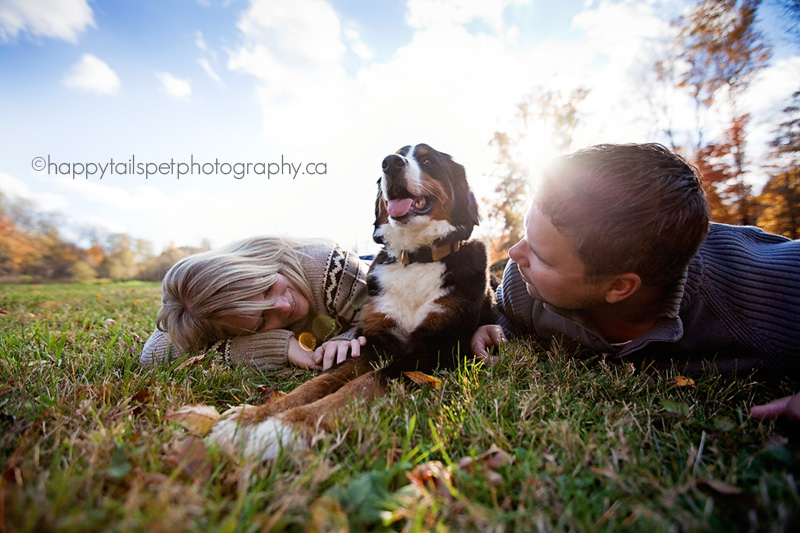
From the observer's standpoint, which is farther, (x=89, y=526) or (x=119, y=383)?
(x=119, y=383)

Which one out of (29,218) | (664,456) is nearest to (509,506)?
(664,456)

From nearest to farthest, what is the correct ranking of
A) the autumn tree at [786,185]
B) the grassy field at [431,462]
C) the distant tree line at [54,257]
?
the grassy field at [431,462] → the autumn tree at [786,185] → the distant tree line at [54,257]

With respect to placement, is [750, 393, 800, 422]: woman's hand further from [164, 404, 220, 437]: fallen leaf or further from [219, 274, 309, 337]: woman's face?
[219, 274, 309, 337]: woman's face

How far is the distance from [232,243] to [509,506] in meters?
3.28

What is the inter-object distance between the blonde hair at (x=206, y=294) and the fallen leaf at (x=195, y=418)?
1.29 meters

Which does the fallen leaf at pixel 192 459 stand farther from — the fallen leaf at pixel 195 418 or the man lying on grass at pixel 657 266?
the man lying on grass at pixel 657 266

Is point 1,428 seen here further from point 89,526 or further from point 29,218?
point 29,218

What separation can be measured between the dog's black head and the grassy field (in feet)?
3.93

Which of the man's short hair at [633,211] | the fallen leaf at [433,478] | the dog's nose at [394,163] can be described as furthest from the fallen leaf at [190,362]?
the man's short hair at [633,211]

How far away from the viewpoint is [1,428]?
141cm

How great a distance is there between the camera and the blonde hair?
9.30ft

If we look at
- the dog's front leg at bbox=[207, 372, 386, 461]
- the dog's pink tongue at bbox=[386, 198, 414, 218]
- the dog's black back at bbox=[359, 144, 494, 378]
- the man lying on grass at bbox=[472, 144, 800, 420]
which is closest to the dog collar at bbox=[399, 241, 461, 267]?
the dog's black back at bbox=[359, 144, 494, 378]

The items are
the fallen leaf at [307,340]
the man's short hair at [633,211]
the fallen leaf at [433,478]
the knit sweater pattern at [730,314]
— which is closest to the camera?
the fallen leaf at [433,478]

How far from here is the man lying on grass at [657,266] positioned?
1991mm
